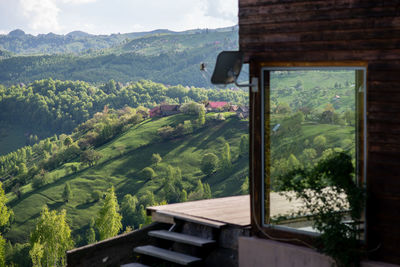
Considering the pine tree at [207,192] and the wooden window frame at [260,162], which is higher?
the wooden window frame at [260,162]

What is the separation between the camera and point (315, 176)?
4402mm

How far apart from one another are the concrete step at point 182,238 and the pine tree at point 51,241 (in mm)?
41394

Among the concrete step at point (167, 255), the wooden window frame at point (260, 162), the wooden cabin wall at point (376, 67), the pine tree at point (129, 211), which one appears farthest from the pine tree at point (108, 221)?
the wooden cabin wall at point (376, 67)

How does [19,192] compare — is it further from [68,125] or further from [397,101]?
[397,101]

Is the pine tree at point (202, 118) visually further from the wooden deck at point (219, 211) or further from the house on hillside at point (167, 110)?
the wooden deck at point (219, 211)

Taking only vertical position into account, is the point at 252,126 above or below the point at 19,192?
above

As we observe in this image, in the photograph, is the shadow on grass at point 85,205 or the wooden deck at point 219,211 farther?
the shadow on grass at point 85,205

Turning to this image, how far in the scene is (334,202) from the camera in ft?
14.0

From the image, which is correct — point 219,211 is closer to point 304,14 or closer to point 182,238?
point 182,238

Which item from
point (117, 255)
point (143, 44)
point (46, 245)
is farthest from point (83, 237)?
point (143, 44)

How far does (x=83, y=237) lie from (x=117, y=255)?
60.6m

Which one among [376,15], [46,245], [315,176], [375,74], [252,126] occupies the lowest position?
[46,245]

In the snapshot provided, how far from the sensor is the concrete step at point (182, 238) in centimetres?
514

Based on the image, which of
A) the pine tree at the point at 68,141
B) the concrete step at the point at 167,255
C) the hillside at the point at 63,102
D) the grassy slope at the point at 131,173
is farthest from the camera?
the hillside at the point at 63,102
